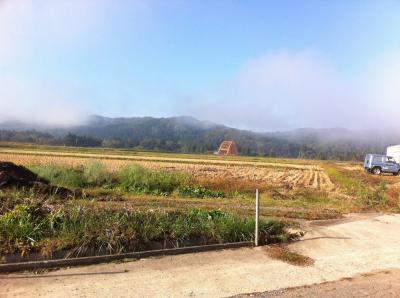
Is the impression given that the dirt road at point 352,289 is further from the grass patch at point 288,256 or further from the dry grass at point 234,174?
the dry grass at point 234,174

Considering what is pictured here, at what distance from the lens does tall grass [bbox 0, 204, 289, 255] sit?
7.70m

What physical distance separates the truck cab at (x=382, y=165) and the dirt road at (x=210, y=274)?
4377cm

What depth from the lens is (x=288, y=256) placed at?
9016mm

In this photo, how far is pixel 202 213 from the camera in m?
10.8

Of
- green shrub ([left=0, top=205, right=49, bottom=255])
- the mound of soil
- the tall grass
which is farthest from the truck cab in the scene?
green shrub ([left=0, top=205, right=49, bottom=255])

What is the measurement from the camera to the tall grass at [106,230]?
7.70m

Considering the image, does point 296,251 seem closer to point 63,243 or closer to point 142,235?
point 142,235

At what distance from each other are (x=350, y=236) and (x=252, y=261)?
392 centimetres

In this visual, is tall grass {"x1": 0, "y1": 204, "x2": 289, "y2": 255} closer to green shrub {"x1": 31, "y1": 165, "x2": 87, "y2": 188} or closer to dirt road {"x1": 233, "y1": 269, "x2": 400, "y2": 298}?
dirt road {"x1": 233, "y1": 269, "x2": 400, "y2": 298}

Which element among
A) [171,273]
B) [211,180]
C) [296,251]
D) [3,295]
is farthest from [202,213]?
[211,180]

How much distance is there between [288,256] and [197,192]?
1225 cm

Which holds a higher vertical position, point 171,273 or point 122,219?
point 122,219

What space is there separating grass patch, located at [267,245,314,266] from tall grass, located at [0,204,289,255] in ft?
2.12

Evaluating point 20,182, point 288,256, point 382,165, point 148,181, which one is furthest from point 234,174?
point 288,256
